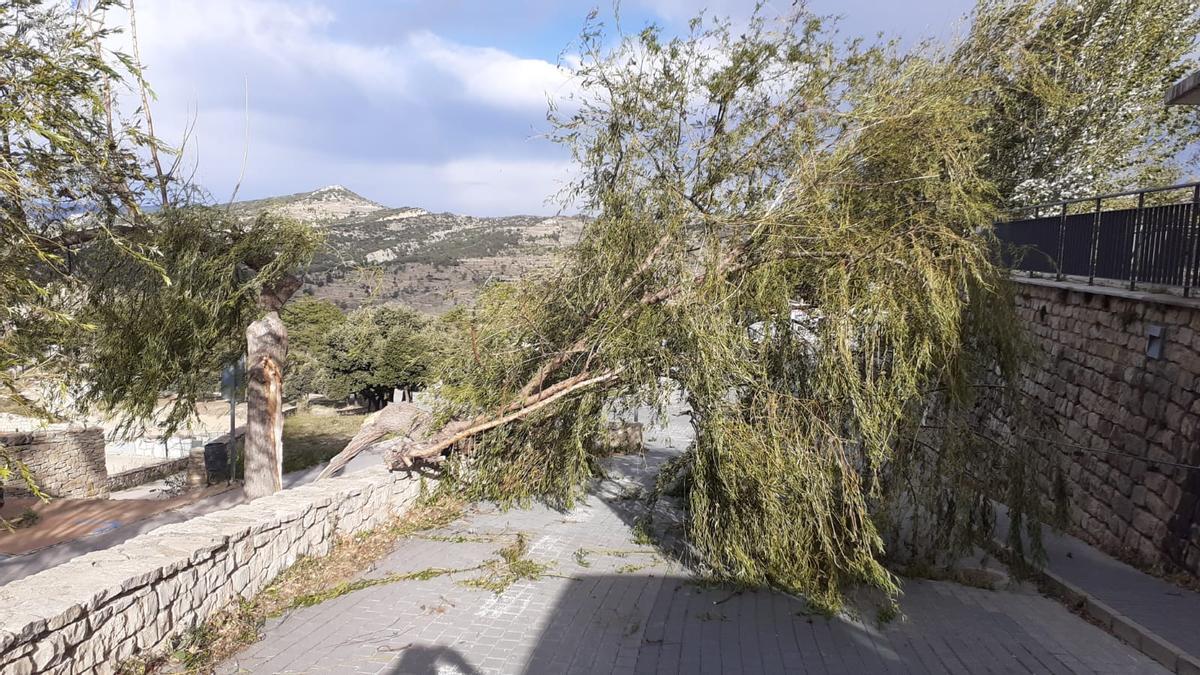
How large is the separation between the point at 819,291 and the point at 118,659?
19.5ft

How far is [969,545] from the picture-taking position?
7172 mm

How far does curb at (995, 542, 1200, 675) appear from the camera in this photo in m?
5.90

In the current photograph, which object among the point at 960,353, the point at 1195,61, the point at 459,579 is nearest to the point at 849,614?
the point at 960,353

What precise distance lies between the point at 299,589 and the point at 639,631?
293 cm

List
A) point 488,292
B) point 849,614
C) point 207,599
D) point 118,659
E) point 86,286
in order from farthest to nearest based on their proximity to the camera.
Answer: point 488,292 → point 86,286 → point 849,614 → point 207,599 → point 118,659

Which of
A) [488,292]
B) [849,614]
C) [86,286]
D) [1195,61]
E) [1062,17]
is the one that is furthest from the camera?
[1195,61]

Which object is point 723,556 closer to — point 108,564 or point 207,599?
point 207,599

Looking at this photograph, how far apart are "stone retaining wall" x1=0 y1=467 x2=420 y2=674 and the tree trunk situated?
168 cm

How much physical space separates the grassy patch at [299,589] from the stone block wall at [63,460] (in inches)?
487

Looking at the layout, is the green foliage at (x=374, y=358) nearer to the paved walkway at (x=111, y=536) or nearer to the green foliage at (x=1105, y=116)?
the paved walkway at (x=111, y=536)

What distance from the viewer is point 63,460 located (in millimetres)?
17656

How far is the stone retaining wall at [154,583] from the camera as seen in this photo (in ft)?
13.0

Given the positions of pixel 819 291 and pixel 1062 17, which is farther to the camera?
pixel 1062 17

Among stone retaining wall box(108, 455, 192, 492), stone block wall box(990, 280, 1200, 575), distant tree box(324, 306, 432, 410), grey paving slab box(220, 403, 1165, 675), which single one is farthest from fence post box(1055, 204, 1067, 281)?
distant tree box(324, 306, 432, 410)
